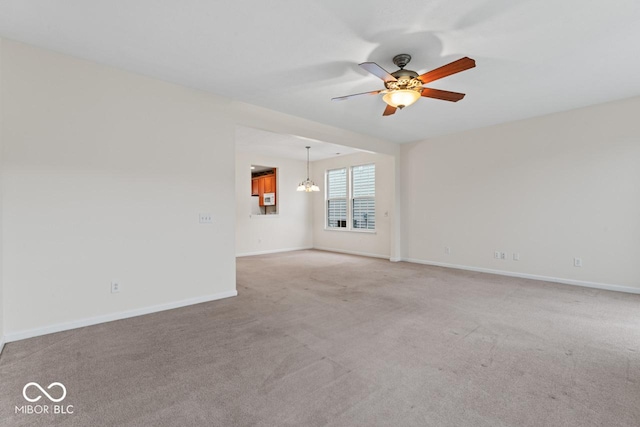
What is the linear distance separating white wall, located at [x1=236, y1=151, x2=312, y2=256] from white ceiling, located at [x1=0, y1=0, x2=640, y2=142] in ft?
12.6

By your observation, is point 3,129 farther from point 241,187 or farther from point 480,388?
point 241,187

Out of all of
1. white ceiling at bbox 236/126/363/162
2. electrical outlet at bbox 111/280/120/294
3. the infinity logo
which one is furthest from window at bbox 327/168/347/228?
the infinity logo

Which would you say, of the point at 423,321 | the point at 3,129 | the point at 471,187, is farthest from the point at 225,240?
the point at 471,187

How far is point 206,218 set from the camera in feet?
12.3

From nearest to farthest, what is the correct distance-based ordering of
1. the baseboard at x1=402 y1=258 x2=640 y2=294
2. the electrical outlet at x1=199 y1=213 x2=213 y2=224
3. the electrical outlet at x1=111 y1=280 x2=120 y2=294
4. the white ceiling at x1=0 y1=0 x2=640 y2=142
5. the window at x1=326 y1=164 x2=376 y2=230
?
the white ceiling at x1=0 y1=0 x2=640 y2=142 → the electrical outlet at x1=111 y1=280 x2=120 y2=294 → the electrical outlet at x1=199 y1=213 x2=213 y2=224 → the baseboard at x1=402 y1=258 x2=640 y2=294 → the window at x1=326 y1=164 x2=376 y2=230

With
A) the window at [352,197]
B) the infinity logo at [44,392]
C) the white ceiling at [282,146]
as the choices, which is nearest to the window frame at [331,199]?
Answer: the window at [352,197]

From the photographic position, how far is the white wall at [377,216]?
7074 millimetres

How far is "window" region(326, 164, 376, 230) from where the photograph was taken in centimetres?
759

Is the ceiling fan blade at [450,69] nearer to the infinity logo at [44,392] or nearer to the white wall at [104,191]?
the white wall at [104,191]

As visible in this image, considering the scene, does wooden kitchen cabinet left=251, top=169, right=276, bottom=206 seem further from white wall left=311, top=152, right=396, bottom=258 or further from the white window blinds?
the white window blinds

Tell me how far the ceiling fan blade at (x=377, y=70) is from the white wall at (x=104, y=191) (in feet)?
7.09

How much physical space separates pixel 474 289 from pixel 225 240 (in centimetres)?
361

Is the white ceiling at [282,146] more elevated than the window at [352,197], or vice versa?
the white ceiling at [282,146]

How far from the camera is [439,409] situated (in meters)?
1.71
